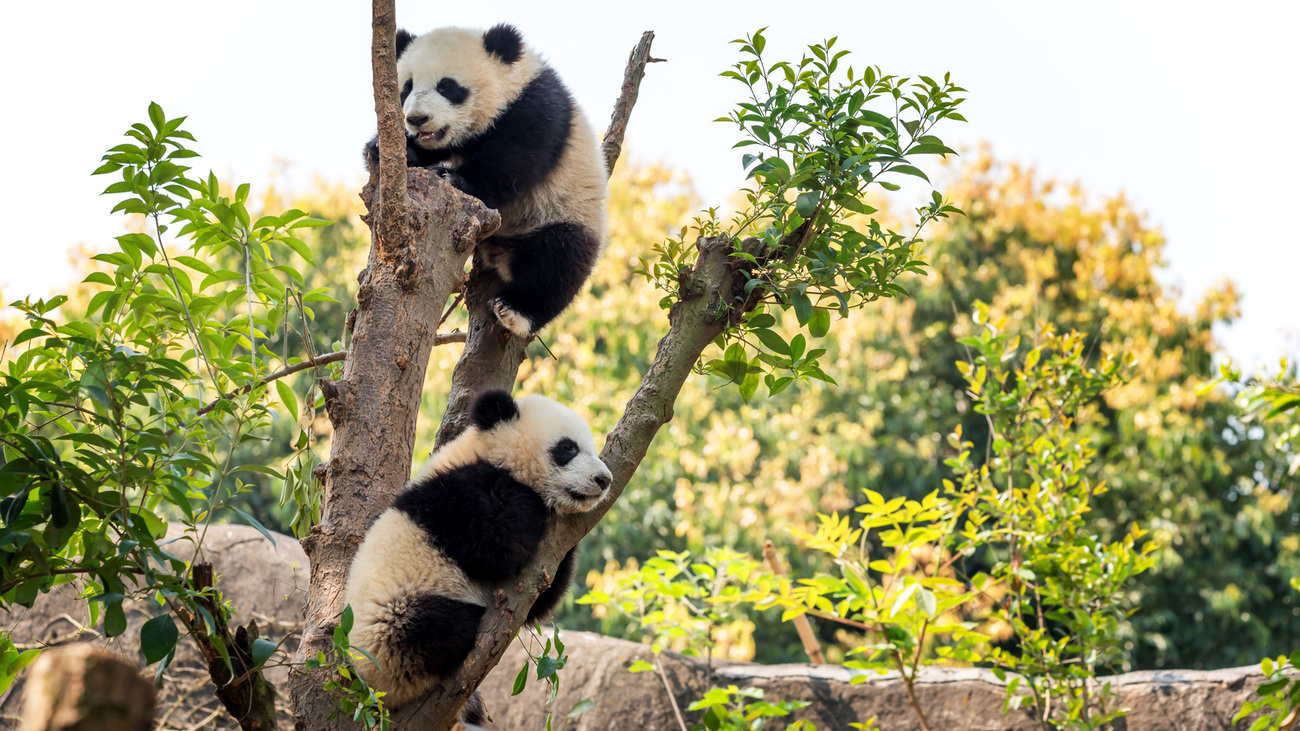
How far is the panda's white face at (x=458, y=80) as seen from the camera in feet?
11.5

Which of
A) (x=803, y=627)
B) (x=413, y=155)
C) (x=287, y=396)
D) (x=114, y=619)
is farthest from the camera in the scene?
(x=803, y=627)

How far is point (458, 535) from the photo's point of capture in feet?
8.18

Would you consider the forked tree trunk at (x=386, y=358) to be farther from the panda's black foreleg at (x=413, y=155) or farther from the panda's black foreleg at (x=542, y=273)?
the panda's black foreleg at (x=413, y=155)

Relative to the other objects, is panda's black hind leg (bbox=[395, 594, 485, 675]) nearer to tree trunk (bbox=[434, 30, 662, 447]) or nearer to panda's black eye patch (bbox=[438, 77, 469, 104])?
tree trunk (bbox=[434, 30, 662, 447])

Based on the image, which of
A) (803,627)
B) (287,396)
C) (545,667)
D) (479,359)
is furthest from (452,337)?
(803,627)

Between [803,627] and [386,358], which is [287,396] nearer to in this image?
[386,358]

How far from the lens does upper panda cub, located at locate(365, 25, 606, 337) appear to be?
342 cm

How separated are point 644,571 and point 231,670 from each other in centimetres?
228

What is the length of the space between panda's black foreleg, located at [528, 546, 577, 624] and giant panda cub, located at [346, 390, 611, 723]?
0.01 m

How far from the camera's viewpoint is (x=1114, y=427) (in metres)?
10.5

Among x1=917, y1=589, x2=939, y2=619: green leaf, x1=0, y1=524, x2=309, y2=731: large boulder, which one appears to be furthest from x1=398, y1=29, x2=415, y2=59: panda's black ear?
x1=917, y1=589, x2=939, y2=619: green leaf

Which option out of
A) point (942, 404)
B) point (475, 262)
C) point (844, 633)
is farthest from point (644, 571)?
point (942, 404)

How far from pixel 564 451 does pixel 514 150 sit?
1358 millimetres

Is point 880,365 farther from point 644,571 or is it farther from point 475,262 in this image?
point 475,262
